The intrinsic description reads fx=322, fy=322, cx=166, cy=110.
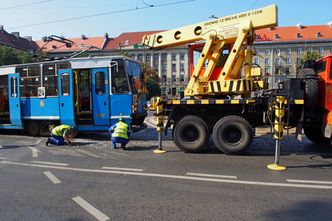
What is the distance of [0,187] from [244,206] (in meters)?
4.46

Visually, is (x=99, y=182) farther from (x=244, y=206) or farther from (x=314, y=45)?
(x=314, y=45)

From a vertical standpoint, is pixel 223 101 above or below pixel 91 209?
above

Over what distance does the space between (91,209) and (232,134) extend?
515cm

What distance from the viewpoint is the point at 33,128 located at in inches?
534

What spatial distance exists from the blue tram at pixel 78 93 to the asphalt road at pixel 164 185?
249 centimetres

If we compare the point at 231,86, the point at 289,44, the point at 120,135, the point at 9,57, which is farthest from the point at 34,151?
the point at 289,44

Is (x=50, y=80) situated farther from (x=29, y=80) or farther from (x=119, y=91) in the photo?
(x=119, y=91)

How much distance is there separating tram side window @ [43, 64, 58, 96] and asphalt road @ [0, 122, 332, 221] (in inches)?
138

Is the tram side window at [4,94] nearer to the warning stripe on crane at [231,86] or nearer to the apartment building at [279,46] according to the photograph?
the warning stripe on crane at [231,86]

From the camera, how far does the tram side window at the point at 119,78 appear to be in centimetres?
1184

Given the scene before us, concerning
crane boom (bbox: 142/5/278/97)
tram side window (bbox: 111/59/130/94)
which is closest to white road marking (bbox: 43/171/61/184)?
crane boom (bbox: 142/5/278/97)

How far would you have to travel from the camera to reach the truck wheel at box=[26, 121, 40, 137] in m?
13.5

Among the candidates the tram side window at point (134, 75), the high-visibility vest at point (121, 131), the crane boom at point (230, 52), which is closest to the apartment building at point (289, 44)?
the tram side window at point (134, 75)

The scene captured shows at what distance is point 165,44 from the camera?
10922mm
